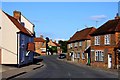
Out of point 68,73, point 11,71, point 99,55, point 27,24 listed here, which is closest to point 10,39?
point 11,71

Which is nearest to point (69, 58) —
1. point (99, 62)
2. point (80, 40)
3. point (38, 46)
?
point (80, 40)

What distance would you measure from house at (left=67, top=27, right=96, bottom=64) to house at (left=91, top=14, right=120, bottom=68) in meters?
8.32

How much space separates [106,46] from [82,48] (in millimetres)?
18521

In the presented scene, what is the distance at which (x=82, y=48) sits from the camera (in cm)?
6706

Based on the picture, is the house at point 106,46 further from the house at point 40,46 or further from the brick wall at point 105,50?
the house at point 40,46

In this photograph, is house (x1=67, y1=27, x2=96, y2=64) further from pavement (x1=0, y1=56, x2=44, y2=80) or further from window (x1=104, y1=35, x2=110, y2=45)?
pavement (x1=0, y1=56, x2=44, y2=80)

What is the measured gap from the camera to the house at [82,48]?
209 ft

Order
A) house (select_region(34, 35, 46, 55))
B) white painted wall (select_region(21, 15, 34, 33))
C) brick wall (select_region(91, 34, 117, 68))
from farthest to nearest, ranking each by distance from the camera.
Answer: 1. house (select_region(34, 35, 46, 55))
2. white painted wall (select_region(21, 15, 34, 33))
3. brick wall (select_region(91, 34, 117, 68))

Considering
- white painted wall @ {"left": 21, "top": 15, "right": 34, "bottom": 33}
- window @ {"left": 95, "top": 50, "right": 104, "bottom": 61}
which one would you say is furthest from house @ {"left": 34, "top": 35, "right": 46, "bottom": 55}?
window @ {"left": 95, "top": 50, "right": 104, "bottom": 61}

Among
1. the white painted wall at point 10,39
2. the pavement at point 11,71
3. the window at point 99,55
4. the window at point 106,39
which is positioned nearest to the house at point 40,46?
the window at point 99,55

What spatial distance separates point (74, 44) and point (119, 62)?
103 feet

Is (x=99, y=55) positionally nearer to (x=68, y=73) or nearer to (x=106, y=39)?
(x=106, y=39)

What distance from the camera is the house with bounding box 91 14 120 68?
46.3m

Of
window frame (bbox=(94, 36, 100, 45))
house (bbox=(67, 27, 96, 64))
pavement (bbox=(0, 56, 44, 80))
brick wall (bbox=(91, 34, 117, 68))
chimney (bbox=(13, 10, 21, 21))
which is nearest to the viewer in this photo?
pavement (bbox=(0, 56, 44, 80))
